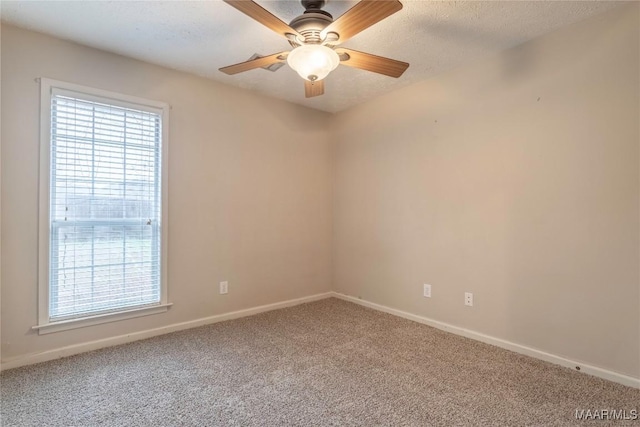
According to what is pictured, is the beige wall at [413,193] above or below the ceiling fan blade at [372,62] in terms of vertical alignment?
below

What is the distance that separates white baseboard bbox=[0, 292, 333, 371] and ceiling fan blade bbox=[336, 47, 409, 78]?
2506 mm

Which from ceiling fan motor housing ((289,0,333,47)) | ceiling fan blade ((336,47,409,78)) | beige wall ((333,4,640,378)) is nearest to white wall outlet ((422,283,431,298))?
beige wall ((333,4,640,378))

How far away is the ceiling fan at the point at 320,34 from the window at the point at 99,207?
117cm

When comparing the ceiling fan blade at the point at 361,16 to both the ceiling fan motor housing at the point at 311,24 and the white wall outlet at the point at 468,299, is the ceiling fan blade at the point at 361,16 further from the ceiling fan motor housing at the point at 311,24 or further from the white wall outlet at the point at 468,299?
the white wall outlet at the point at 468,299

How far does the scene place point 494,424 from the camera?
5.36 ft

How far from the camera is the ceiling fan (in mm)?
1483

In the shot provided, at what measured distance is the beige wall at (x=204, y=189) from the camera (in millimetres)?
2203

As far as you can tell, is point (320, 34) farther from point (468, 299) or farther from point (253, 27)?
point (468, 299)

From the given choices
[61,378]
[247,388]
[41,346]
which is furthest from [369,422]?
[41,346]

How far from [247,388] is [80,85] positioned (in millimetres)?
2451

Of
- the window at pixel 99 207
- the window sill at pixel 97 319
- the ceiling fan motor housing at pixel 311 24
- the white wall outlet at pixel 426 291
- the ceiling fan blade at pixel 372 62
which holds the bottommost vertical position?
the window sill at pixel 97 319

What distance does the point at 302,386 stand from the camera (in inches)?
78.0

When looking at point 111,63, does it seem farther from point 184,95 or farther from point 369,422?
point 369,422

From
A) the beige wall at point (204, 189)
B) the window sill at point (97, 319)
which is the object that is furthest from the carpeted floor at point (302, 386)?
the beige wall at point (204, 189)
